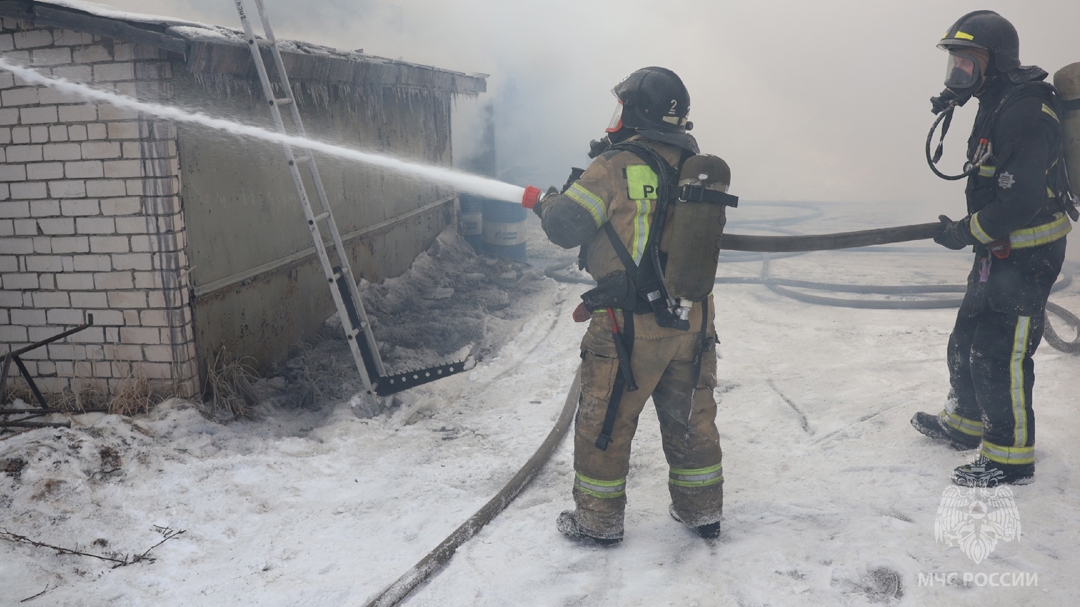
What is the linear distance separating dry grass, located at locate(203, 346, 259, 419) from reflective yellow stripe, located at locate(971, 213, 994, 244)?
14.4 feet

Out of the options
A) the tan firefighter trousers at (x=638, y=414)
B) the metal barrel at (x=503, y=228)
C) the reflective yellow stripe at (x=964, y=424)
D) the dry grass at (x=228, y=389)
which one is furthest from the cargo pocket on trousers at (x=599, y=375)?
the metal barrel at (x=503, y=228)

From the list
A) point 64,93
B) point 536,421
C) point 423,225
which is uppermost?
point 64,93

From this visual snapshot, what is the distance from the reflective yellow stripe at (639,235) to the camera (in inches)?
117

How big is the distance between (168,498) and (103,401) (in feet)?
4.59

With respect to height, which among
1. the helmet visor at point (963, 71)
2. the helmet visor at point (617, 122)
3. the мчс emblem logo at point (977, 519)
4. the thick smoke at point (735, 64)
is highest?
the thick smoke at point (735, 64)

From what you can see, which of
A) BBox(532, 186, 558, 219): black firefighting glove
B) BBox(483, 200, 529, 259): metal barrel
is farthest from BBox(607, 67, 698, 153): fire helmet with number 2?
BBox(483, 200, 529, 259): metal barrel

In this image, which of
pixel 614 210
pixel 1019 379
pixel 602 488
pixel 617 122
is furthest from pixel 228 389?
pixel 1019 379

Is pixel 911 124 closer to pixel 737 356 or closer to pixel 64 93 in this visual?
pixel 737 356

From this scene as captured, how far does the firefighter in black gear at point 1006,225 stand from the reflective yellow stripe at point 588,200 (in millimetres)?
1813

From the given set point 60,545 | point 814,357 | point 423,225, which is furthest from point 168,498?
point 423,225

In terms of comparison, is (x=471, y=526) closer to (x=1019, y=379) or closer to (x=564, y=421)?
(x=564, y=421)

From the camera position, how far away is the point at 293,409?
15.6 feet

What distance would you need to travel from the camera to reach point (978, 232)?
10.7ft

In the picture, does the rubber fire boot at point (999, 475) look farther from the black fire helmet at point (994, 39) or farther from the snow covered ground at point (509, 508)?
the black fire helmet at point (994, 39)
